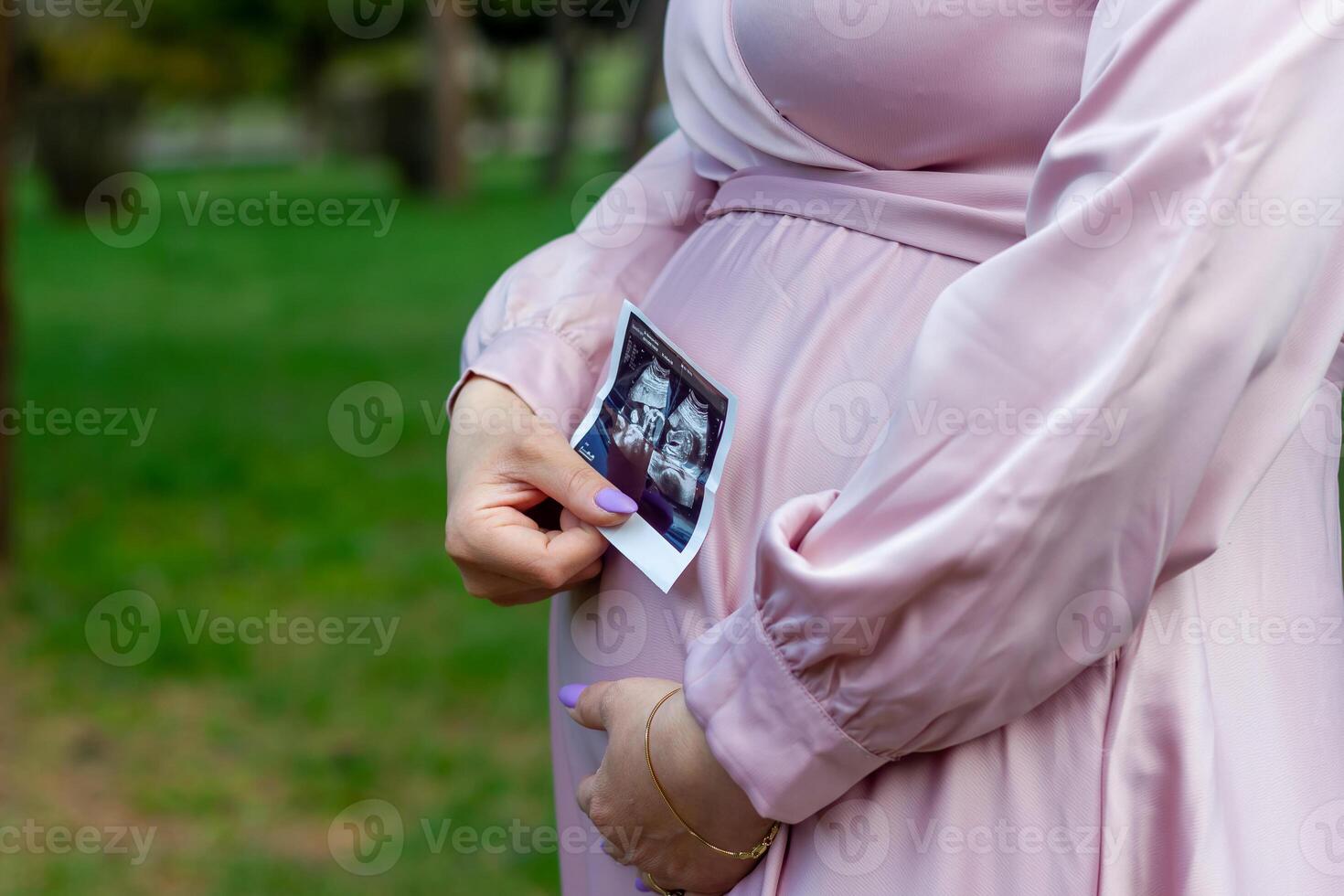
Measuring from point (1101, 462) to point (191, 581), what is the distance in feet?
12.1

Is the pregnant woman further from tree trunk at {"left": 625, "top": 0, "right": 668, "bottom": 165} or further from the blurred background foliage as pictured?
tree trunk at {"left": 625, "top": 0, "right": 668, "bottom": 165}

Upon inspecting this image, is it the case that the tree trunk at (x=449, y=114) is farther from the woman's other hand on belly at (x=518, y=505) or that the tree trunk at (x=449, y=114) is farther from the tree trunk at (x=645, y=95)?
the woman's other hand on belly at (x=518, y=505)

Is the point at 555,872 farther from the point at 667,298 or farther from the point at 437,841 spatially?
the point at 667,298

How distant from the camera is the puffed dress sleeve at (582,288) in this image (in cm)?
131

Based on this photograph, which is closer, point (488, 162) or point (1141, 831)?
point (1141, 831)

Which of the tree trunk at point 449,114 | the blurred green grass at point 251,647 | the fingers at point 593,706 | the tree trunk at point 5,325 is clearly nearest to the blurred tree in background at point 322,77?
the tree trunk at point 449,114

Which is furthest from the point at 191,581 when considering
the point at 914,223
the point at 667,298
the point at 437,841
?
the point at 914,223

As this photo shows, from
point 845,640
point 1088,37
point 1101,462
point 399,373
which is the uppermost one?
point 1088,37

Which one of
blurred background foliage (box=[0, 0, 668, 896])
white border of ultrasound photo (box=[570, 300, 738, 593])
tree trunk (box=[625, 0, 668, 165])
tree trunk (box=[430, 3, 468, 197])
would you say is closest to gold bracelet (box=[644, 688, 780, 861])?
white border of ultrasound photo (box=[570, 300, 738, 593])

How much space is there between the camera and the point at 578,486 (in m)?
1.15

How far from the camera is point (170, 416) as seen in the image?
5770 millimetres

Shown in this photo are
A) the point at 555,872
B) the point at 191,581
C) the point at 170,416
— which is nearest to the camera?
the point at 555,872

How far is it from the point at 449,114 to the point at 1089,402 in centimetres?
1661

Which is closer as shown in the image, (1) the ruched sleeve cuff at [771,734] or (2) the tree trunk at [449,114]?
(1) the ruched sleeve cuff at [771,734]
